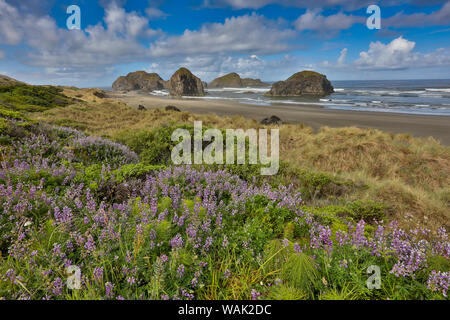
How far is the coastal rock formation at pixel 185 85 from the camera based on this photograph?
337ft

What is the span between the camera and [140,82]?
170m

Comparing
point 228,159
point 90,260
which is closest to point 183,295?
point 90,260

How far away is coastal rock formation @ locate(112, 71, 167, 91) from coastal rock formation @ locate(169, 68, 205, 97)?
6597 centimetres

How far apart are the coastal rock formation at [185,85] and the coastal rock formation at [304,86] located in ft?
113

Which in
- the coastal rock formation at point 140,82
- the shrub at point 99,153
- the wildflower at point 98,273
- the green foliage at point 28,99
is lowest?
the wildflower at point 98,273

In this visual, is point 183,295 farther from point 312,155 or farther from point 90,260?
point 312,155

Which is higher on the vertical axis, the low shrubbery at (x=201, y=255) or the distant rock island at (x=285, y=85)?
the distant rock island at (x=285, y=85)

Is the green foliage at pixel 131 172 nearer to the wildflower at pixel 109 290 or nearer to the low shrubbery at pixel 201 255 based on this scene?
the low shrubbery at pixel 201 255

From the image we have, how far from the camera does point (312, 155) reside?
10.2 metres

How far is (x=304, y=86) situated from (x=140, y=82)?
126m

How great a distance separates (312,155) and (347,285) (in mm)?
8701

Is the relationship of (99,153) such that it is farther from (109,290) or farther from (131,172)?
(109,290)

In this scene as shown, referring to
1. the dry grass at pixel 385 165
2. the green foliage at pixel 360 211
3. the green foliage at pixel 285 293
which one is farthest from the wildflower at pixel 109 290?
the dry grass at pixel 385 165

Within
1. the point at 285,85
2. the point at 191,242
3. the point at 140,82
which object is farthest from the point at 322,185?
the point at 140,82
